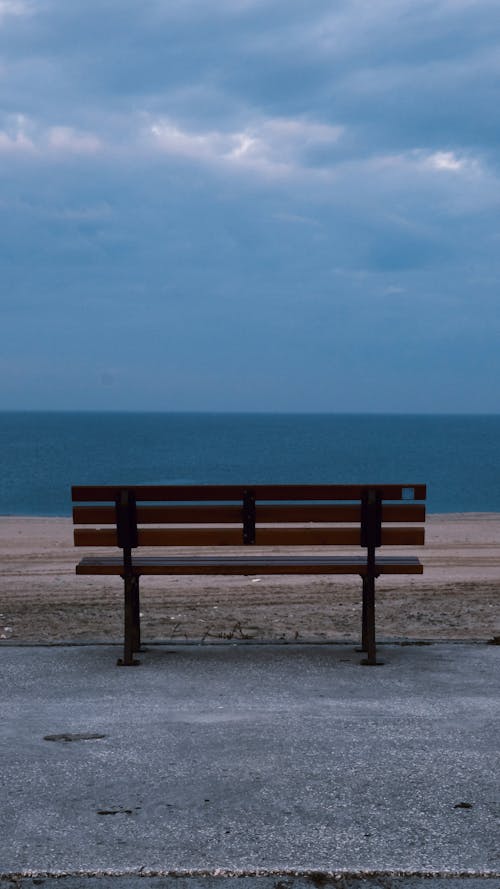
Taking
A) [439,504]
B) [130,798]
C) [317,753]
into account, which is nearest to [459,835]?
[317,753]

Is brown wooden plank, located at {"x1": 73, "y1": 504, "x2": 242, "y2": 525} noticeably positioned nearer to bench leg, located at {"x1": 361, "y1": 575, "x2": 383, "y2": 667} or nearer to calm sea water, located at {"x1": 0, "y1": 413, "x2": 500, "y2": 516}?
bench leg, located at {"x1": 361, "y1": 575, "x2": 383, "y2": 667}

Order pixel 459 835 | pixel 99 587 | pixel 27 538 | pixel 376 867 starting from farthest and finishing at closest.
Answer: pixel 27 538
pixel 99 587
pixel 459 835
pixel 376 867

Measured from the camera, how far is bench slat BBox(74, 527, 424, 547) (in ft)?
20.6

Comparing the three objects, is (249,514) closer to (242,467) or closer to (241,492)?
(241,492)

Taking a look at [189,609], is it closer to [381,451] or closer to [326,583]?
[326,583]

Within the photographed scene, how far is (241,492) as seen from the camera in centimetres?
618

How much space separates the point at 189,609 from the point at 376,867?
731 centimetres

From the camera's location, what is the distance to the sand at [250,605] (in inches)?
342

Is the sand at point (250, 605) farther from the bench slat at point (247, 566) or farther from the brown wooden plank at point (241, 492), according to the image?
the brown wooden plank at point (241, 492)

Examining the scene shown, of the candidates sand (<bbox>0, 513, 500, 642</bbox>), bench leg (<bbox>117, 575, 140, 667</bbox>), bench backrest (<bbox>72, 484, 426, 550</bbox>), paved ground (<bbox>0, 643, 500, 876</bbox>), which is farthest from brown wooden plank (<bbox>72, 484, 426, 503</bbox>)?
sand (<bbox>0, 513, 500, 642</bbox>)

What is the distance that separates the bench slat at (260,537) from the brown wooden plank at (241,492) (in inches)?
8.7

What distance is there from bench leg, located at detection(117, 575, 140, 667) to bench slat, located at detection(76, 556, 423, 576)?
0.12 m

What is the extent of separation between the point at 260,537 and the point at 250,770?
7.89 ft

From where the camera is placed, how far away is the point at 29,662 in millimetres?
5969
